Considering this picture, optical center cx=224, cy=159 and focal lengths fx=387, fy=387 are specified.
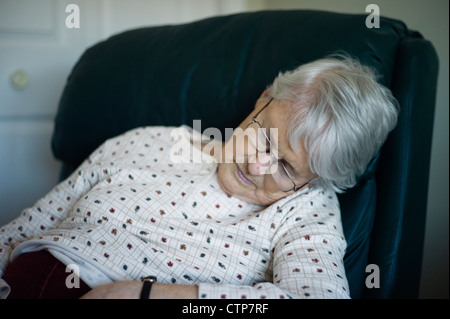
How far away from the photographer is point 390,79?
1.07 m

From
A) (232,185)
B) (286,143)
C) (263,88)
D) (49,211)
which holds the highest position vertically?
(263,88)

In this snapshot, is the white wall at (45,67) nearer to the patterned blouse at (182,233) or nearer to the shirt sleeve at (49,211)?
the patterned blouse at (182,233)

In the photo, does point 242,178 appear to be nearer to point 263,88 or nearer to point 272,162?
point 272,162

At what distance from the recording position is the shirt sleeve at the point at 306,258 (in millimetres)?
735

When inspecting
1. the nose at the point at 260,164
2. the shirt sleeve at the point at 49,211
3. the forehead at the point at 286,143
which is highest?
the forehead at the point at 286,143

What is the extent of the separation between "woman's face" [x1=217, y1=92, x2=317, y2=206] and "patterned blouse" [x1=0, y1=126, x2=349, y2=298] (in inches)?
1.5

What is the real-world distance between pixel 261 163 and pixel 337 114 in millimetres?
212

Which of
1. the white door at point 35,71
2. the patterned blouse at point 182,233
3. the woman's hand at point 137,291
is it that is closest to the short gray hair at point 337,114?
the patterned blouse at point 182,233

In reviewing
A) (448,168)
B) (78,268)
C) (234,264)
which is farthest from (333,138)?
(448,168)

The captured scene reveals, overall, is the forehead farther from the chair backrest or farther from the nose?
the chair backrest

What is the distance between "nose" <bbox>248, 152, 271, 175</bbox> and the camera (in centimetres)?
95

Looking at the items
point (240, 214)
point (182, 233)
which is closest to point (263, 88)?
point (240, 214)

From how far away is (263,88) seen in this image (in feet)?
3.79

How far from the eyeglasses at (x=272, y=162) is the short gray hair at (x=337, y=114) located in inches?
2.6
